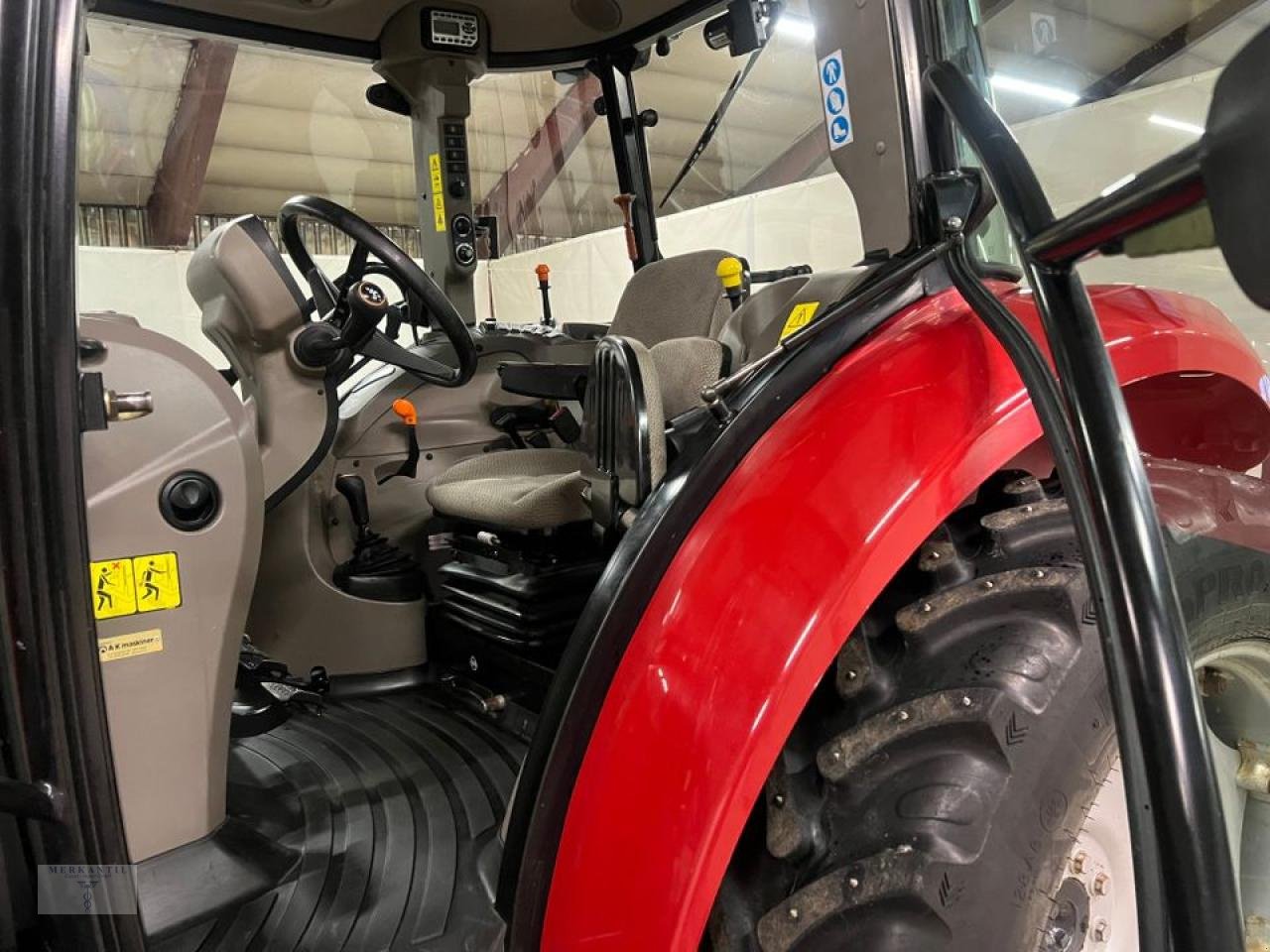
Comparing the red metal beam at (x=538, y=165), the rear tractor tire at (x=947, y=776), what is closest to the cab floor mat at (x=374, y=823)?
the rear tractor tire at (x=947, y=776)

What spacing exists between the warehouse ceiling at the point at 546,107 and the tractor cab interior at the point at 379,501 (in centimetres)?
28

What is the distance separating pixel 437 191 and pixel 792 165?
2.75 metres

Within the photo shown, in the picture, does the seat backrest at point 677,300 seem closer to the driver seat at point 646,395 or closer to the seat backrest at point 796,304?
the driver seat at point 646,395

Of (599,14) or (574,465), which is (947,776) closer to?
(574,465)

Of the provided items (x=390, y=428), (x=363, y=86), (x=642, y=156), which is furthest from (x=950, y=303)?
(x=363, y=86)

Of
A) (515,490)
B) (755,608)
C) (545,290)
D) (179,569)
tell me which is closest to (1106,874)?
(755,608)

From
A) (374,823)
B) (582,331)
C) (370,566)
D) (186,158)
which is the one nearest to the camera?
(374,823)

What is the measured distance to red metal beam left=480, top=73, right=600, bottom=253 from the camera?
295cm

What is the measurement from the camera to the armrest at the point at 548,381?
2.00 metres

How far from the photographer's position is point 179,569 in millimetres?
892

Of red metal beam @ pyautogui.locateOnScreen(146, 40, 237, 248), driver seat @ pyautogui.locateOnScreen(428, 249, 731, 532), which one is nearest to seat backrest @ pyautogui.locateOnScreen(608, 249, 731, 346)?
driver seat @ pyautogui.locateOnScreen(428, 249, 731, 532)

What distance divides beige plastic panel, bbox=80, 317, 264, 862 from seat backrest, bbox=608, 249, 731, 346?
143cm

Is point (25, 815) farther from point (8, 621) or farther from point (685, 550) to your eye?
point (685, 550)

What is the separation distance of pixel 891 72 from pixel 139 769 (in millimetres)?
933
